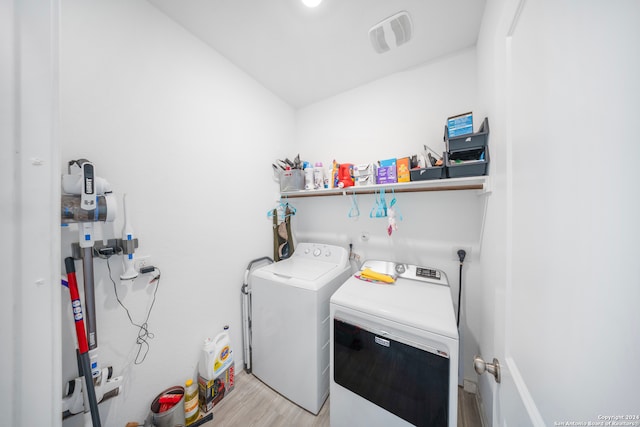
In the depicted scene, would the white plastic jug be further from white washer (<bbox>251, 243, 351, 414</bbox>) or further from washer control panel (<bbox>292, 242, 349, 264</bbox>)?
washer control panel (<bbox>292, 242, 349, 264</bbox>)

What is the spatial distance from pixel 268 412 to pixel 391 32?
2898 mm

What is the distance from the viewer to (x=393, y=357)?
3.53ft

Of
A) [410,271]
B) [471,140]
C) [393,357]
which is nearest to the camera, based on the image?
[393,357]

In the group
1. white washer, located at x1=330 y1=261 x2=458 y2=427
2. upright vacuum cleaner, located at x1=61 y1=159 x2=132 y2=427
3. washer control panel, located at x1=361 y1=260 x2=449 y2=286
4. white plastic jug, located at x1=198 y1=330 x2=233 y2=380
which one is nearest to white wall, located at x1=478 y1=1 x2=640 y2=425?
white washer, located at x1=330 y1=261 x2=458 y2=427

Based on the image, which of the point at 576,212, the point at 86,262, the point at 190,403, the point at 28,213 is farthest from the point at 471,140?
the point at 190,403

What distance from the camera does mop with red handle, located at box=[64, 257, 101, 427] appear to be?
2.86ft

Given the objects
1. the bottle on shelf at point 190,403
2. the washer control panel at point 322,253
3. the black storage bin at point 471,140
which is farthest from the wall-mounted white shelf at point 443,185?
the bottle on shelf at point 190,403

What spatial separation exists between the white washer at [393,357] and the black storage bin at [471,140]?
0.98 metres

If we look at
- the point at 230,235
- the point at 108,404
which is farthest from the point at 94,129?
the point at 108,404

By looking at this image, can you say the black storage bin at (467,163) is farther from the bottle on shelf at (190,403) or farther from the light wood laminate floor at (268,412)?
the bottle on shelf at (190,403)

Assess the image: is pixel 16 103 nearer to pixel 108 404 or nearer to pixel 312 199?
pixel 108 404

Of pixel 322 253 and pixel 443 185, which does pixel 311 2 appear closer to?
pixel 443 185

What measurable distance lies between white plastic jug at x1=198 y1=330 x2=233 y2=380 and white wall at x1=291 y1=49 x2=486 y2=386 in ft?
3.95

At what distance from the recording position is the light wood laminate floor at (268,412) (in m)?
1.32
